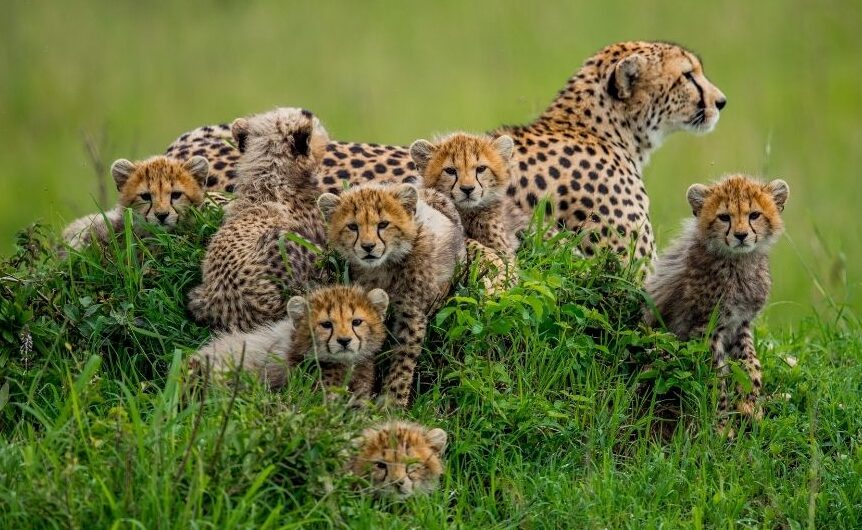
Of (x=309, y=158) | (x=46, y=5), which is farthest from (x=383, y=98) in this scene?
(x=309, y=158)

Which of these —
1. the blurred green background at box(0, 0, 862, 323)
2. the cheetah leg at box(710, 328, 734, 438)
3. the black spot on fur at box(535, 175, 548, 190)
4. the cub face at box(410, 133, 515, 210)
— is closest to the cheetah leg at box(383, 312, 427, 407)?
the cub face at box(410, 133, 515, 210)

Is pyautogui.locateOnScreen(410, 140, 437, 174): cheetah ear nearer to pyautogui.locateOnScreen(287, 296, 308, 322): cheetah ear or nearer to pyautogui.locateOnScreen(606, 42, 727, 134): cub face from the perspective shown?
pyautogui.locateOnScreen(287, 296, 308, 322): cheetah ear

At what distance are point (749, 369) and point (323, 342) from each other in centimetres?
165

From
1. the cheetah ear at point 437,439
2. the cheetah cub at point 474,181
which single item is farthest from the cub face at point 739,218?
the cheetah ear at point 437,439

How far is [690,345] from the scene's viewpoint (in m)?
5.87

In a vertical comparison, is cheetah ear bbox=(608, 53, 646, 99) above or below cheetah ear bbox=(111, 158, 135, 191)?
above

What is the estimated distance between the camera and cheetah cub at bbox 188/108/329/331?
5820mm

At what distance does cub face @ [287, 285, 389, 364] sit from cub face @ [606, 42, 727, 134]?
2.46m

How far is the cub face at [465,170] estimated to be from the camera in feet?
20.3

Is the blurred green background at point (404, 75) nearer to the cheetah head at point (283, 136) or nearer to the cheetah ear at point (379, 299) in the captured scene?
the cheetah head at point (283, 136)

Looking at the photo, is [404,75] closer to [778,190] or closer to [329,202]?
[778,190]

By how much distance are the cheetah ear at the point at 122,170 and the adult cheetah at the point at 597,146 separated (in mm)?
759

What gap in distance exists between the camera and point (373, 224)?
554cm

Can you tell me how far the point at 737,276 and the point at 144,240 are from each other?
2.19 metres
